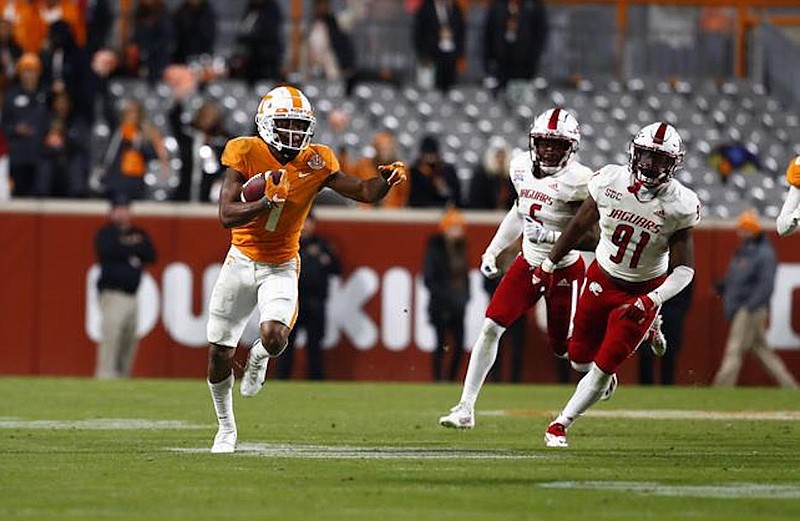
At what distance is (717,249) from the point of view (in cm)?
2100

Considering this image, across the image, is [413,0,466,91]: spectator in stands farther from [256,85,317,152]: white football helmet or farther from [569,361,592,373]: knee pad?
[256,85,317,152]: white football helmet

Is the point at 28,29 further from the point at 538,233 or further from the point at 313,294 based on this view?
the point at 538,233

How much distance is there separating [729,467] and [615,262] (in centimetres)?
181

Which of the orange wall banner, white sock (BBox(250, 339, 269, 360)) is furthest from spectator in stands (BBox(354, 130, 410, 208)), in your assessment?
white sock (BBox(250, 339, 269, 360))

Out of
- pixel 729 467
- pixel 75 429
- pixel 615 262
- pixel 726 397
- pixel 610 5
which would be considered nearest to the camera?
pixel 729 467

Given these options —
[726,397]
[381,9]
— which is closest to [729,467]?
[726,397]

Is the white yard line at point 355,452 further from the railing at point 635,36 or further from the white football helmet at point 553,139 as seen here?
the railing at point 635,36

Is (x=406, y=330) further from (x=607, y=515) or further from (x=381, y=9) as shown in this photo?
(x=607, y=515)

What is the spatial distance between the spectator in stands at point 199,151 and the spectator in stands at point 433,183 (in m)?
2.02

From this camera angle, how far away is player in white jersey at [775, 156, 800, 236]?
11070 mm

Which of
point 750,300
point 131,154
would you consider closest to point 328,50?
point 131,154

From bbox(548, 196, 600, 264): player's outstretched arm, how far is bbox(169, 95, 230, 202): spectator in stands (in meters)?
8.76

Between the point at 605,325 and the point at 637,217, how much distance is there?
772 mm

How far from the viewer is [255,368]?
11.6m
